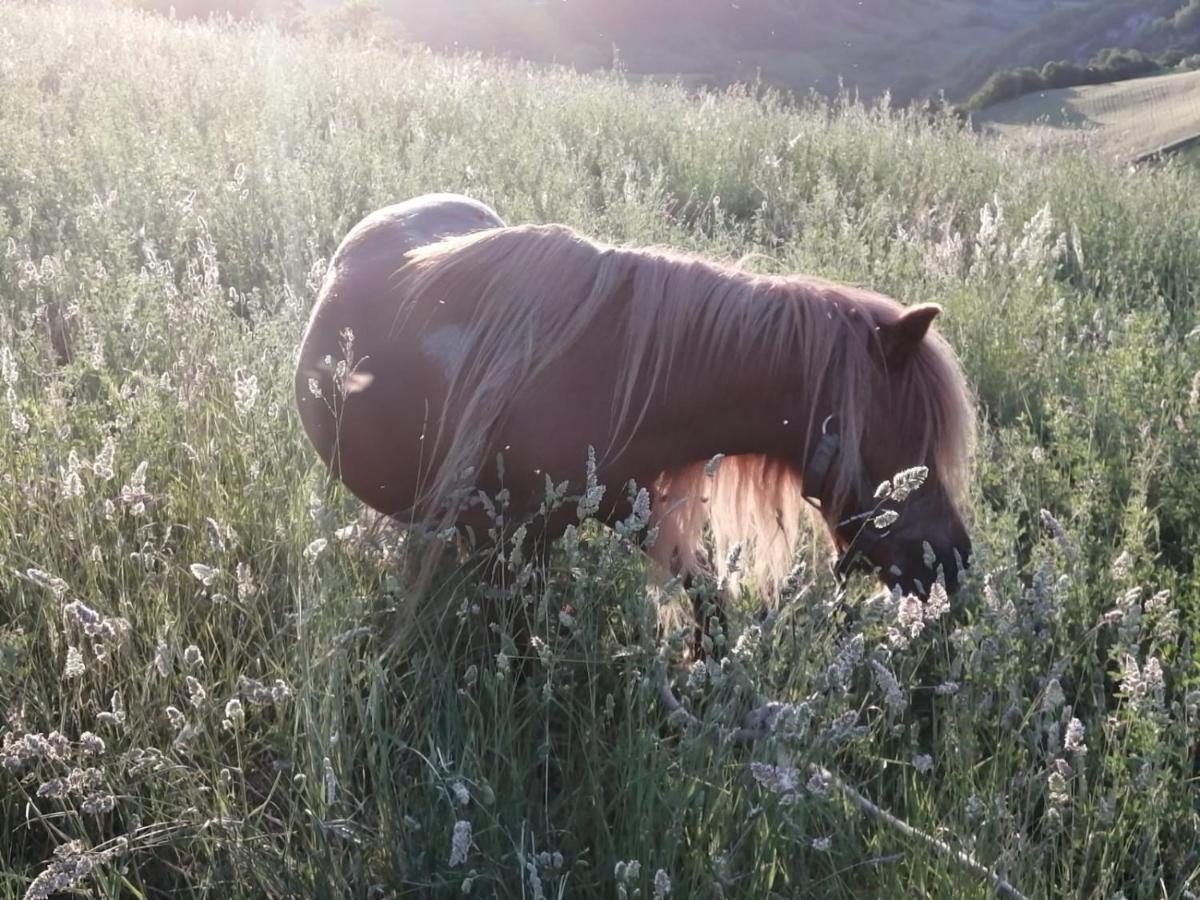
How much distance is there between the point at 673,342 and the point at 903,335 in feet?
1.70

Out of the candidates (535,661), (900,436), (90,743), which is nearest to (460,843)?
(90,743)

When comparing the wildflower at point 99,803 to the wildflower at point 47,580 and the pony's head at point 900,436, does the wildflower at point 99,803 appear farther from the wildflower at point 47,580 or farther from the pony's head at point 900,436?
the pony's head at point 900,436

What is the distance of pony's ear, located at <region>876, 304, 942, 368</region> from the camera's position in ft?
7.32

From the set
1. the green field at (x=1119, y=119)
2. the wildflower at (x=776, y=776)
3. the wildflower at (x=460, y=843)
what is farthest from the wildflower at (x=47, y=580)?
the green field at (x=1119, y=119)

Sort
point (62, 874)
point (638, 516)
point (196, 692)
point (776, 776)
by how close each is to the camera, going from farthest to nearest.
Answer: point (638, 516), point (196, 692), point (776, 776), point (62, 874)

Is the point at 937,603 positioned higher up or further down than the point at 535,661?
higher up

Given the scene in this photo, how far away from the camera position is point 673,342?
235 cm

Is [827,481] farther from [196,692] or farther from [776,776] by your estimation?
[196,692]

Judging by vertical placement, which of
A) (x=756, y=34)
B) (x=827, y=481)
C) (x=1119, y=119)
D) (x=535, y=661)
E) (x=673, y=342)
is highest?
(x=756, y=34)

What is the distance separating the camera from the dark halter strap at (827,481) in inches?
90.0

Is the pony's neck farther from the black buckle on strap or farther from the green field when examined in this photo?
the green field

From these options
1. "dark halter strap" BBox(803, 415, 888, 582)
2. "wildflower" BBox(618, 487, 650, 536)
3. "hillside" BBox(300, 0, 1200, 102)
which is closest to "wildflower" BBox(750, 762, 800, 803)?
"wildflower" BBox(618, 487, 650, 536)

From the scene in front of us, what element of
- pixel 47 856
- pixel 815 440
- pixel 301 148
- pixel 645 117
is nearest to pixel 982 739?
pixel 815 440

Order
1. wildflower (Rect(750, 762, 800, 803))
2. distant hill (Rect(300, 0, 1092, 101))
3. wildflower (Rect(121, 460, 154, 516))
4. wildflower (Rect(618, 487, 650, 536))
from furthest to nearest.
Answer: distant hill (Rect(300, 0, 1092, 101)) < wildflower (Rect(121, 460, 154, 516)) < wildflower (Rect(618, 487, 650, 536)) < wildflower (Rect(750, 762, 800, 803))
